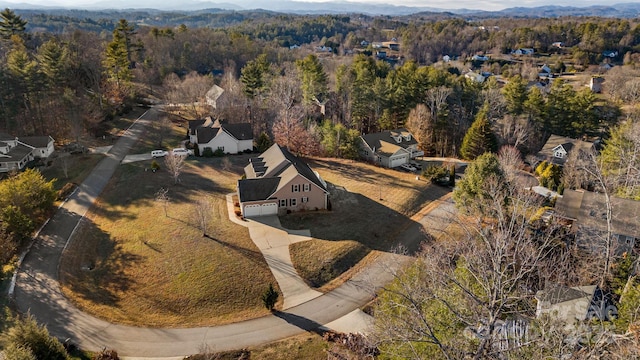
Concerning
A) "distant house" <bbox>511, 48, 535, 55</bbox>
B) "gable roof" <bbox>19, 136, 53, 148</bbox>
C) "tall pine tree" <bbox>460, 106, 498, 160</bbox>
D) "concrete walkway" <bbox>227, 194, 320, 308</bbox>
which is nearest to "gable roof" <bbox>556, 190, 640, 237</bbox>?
"tall pine tree" <bbox>460, 106, 498, 160</bbox>

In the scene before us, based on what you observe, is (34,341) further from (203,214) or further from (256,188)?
(256,188)

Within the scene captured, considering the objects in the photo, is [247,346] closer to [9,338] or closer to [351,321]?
[351,321]

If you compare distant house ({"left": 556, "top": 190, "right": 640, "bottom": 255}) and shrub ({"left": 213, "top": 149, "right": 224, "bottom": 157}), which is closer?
distant house ({"left": 556, "top": 190, "right": 640, "bottom": 255})

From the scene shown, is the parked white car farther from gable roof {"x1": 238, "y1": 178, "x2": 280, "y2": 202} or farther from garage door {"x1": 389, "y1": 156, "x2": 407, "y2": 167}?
garage door {"x1": 389, "y1": 156, "x2": 407, "y2": 167}

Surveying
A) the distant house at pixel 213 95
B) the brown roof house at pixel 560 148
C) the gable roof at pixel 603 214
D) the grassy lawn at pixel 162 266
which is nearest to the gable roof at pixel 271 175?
the grassy lawn at pixel 162 266

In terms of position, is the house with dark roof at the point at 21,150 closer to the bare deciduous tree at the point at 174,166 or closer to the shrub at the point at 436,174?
the bare deciduous tree at the point at 174,166

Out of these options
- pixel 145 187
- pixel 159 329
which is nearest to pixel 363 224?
pixel 159 329

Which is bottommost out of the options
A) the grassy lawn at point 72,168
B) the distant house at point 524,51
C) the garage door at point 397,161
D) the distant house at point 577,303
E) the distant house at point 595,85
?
the distant house at point 577,303
